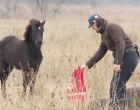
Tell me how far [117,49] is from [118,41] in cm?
13

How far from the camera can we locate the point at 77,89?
8633 millimetres

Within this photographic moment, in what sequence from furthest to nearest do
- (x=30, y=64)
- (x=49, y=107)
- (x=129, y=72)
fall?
(x=30, y=64)
(x=129, y=72)
(x=49, y=107)

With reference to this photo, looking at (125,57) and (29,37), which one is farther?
(29,37)

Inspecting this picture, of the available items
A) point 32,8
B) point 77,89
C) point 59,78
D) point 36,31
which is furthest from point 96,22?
point 32,8

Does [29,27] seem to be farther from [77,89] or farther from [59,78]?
[77,89]

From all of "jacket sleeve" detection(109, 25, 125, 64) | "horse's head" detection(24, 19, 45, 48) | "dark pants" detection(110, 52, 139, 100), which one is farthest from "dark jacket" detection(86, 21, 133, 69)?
"horse's head" detection(24, 19, 45, 48)

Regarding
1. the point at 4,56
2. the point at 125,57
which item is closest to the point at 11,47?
the point at 4,56

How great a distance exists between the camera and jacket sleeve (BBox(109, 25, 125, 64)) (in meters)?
8.62

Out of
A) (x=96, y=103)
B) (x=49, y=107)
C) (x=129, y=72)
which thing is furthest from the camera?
(x=129, y=72)

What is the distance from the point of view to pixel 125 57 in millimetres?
9047

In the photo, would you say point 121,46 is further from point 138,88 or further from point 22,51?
point 22,51

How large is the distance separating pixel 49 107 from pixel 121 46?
167cm

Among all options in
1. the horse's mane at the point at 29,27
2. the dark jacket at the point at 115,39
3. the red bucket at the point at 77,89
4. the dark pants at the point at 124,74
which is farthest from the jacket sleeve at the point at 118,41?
the horse's mane at the point at 29,27

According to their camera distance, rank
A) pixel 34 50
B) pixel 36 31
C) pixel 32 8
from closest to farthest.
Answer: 1. pixel 36 31
2. pixel 34 50
3. pixel 32 8
